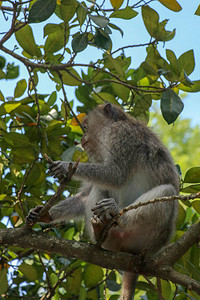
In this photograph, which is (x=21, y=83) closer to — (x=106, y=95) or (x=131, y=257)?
(x=106, y=95)

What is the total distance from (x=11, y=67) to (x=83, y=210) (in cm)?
171

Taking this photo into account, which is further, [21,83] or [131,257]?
[21,83]

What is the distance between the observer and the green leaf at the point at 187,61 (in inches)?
140

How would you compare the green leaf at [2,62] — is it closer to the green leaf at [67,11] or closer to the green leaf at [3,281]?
the green leaf at [67,11]

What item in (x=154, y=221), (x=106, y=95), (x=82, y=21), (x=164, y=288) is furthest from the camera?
(x=106, y=95)

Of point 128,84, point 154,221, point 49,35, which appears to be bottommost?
point 154,221

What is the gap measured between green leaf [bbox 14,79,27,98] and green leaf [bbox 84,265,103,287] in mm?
1731

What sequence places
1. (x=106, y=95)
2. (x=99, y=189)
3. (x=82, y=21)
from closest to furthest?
(x=82, y=21), (x=99, y=189), (x=106, y=95)

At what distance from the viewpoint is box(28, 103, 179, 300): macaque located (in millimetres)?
3586

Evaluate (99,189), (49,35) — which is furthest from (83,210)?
(49,35)

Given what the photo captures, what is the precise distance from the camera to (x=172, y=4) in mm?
3441

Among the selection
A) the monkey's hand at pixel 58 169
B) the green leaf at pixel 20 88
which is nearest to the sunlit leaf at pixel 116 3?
the green leaf at pixel 20 88

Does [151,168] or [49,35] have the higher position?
[49,35]

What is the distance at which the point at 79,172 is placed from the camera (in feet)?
12.7
